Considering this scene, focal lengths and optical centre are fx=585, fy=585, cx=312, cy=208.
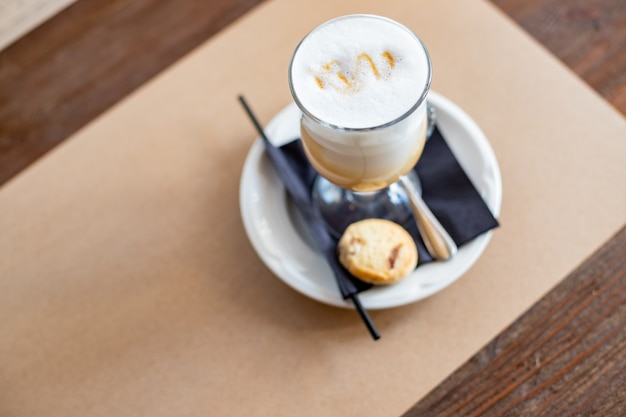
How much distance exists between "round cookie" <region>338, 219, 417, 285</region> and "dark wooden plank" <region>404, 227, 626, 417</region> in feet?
0.50

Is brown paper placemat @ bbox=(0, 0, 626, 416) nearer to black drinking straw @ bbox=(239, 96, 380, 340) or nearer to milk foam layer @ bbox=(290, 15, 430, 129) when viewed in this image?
black drinking straw @ bbox=(239, 96, 380, 340)

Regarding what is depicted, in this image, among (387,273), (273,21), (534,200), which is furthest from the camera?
(273,21)

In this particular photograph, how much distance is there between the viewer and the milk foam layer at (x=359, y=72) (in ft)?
2.02

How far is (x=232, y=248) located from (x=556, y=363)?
0.45 metres

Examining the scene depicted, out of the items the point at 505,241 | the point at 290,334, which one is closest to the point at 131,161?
the point at 290,334

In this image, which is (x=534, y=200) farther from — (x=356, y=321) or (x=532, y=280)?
(x=356, y=321)

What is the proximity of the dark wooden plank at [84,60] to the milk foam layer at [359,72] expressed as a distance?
0.43m

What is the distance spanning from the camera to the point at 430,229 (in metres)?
0.75

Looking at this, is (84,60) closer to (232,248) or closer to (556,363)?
(232,248)

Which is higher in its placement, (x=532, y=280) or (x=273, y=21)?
(x=273, y=21)

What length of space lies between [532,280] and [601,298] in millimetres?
87

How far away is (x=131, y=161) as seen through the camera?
908 mm

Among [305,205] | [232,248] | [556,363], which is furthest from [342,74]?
[556,363]

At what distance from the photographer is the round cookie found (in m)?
0.70
